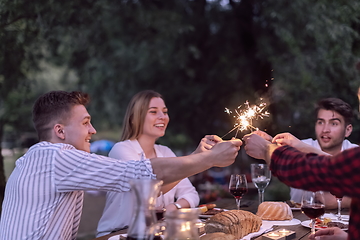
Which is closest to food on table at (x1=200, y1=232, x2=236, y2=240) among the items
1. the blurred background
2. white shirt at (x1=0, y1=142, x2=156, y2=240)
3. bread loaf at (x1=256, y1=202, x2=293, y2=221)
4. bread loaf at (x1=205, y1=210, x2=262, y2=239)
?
bread loaf at (x1=205, y1=210, x2=262, y2=239)

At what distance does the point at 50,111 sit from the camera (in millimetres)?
2475

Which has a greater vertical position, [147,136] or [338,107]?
[338,107]

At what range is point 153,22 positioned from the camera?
6.96 metres

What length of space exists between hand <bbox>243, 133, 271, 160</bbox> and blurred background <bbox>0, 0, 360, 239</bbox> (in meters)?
3.22

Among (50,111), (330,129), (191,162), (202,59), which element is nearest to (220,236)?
(191,162)

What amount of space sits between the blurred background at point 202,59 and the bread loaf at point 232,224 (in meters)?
3.26

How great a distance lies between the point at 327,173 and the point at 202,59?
697cm

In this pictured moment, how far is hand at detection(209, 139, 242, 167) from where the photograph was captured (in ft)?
8.02

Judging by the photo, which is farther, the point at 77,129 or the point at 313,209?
the point at 77,129

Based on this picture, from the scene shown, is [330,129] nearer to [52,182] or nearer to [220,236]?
[220,236]

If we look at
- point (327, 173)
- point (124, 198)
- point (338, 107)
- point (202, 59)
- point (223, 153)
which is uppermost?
point (202, 59)

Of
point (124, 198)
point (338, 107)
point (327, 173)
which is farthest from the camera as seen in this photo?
point (338, 107)

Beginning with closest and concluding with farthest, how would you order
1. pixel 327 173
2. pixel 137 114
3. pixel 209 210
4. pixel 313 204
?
pixel 327 173 < pixel 313 204 < pixel 209 210 < pixel 137 114

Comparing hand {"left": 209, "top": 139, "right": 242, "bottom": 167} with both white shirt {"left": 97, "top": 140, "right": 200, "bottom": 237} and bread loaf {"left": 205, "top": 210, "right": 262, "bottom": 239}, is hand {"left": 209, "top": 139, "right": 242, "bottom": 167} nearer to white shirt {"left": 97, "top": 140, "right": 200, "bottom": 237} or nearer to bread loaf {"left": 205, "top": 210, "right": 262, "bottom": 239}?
bread loaf {"left": 205, "top": 210, "right": 262, "bottom": 239}
